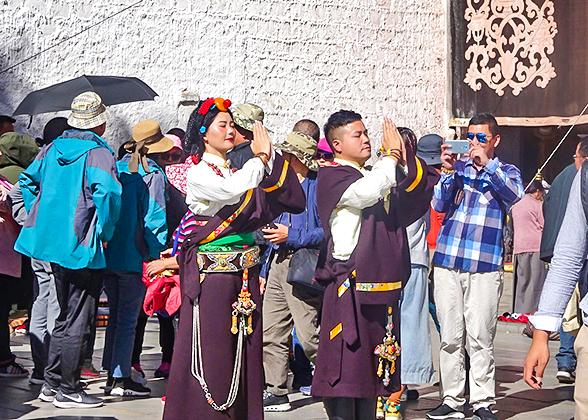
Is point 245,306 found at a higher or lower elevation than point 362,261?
lower

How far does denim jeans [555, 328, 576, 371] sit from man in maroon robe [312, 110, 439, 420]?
291 centimetres

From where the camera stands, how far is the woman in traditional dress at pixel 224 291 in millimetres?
4703

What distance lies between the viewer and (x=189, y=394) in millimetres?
4734

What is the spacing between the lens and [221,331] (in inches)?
187

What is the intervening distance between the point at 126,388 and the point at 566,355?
134 inches

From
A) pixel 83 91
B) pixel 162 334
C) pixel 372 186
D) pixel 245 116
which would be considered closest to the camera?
pixel 372 186

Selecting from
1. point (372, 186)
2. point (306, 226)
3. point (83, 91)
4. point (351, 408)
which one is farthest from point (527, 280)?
point (372, 186)

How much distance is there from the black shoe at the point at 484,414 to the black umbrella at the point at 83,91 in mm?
3722

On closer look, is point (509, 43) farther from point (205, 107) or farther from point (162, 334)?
point (205, 107)

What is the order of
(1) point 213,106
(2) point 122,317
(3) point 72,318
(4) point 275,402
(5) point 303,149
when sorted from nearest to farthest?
(1) point 213,106, (3) point 72,318, (4) point 275,402, (5) point 303,149, (2) point 122,317

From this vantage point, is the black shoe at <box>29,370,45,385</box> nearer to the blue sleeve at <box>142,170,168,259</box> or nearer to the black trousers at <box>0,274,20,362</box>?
the black trousers at <box>0,274,20,362</box>

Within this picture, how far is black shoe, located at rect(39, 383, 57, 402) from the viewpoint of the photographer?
6.40 m

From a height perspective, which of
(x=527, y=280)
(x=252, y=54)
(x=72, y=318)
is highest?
(x=252, y=54)

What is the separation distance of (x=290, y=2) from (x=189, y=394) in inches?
338
